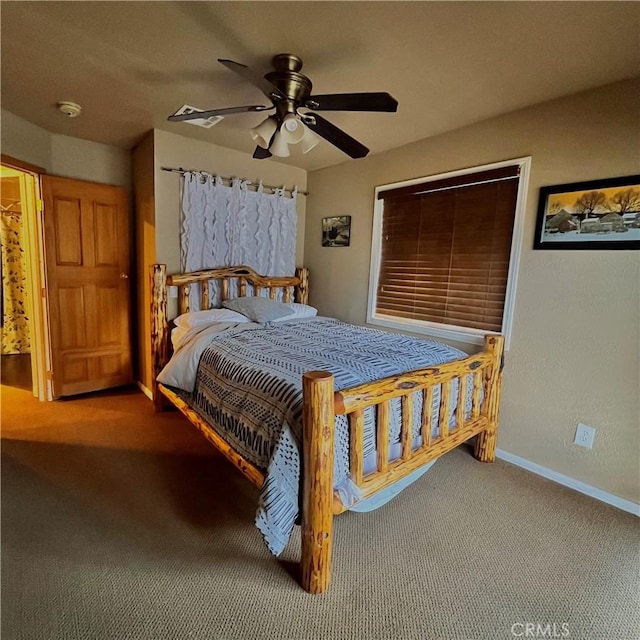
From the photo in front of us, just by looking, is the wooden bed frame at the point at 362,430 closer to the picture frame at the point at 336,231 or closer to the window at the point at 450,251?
the window at the point at 450,251

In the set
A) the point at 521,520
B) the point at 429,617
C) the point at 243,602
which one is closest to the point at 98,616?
the point at 243,602

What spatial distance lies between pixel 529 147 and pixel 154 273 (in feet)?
9.74

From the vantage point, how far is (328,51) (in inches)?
69.1

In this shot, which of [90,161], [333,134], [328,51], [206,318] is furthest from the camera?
[90,161]

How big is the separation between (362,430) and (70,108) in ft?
9.70

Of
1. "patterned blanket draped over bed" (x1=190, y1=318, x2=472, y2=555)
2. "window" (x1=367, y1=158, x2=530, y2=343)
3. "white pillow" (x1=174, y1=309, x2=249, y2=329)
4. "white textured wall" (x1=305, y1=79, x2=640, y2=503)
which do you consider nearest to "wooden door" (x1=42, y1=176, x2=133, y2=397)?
"white pillow" (x1=174, y1=309, x2=249, y2=329)

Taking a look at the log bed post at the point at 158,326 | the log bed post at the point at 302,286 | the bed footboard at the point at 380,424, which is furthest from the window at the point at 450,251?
the log bed post at the point at 158,326

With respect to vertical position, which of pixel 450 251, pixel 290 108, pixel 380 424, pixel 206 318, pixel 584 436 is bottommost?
pixel 584 436

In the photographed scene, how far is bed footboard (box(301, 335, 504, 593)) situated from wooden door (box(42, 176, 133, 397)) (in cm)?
295

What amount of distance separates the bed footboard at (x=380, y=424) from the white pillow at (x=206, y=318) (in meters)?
1.73

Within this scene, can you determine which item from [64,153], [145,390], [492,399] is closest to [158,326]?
[145,390]

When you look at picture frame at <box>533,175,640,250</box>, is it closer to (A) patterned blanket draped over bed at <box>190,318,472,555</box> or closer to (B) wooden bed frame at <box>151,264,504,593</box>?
(B) wooden bed frame at <box>151,264,504,593</box>

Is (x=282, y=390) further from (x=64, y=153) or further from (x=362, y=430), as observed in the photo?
(x=64, y=153)

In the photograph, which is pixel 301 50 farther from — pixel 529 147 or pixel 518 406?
pixel 518 406
